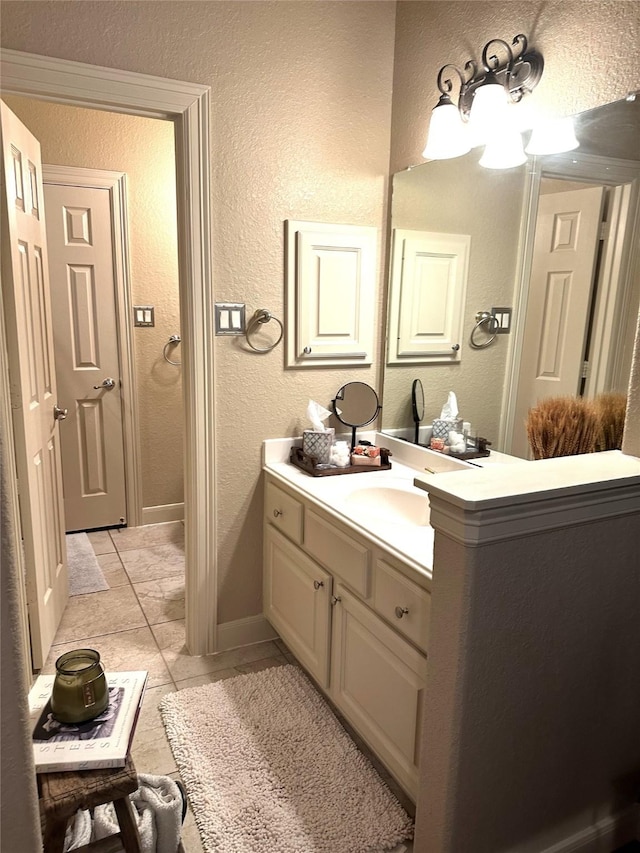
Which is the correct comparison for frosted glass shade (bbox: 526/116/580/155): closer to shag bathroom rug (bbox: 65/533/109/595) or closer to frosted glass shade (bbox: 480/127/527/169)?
frosted glass shade (bbox: 480/127/527/169)

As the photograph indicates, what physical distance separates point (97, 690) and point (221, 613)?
1.30 m

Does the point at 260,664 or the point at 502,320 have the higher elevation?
the point at 502,320

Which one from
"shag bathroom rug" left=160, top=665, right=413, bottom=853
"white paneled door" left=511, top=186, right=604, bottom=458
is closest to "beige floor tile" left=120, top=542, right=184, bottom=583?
"shag bathroom rug" left=160, top=665, right=413, bottom=853

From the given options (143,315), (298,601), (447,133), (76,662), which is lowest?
(298,601)

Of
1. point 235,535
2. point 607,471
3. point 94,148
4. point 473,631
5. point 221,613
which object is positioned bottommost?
point 221,613

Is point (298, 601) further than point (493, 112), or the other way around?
point (298, 601)

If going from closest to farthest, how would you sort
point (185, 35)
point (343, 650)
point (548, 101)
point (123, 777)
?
point (123, 777), point (548, 101), point (343, 650), point (185, 35)

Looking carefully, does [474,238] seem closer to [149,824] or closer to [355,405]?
[355,405]

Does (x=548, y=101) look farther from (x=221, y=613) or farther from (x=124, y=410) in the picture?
→ (x=124, y=410)

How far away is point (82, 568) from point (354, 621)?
6.46 feet

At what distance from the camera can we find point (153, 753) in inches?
74.8

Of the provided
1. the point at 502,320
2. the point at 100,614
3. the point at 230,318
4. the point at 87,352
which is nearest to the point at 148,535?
the point at 100,614

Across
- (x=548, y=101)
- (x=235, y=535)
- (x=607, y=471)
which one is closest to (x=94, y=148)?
(x=235, y=535)

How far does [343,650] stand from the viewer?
188 centimetres
